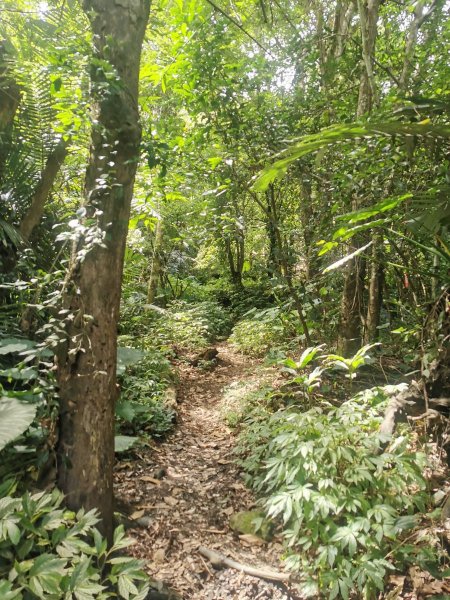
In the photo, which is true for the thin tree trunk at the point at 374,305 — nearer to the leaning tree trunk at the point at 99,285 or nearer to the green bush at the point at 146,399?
the green bush at the point at 146,399

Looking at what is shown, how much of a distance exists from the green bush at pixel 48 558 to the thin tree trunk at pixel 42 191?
2.84 meters

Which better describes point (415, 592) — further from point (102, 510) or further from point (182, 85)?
point (182, 85)

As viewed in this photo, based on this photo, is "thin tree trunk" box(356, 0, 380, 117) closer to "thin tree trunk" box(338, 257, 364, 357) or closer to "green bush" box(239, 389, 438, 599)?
"thin tree trunk" box(338, 257, 364, 357)

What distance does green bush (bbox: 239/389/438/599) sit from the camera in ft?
6.88

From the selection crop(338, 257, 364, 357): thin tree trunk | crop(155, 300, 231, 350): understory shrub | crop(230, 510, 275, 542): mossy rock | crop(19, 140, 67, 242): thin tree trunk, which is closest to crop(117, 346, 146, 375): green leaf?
crop(230, 510, 275, 542): mossy rock

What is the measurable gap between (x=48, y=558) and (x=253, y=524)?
5.43ft

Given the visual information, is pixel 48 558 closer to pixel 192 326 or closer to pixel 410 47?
pixel 410 47

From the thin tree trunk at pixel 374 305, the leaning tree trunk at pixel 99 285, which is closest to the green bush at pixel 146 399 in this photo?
the leaning tree trunk at pixel 99 285

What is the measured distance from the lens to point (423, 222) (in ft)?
6.91

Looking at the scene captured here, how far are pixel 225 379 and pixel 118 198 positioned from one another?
454 cm

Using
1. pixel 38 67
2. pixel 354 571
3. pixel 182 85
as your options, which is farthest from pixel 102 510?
pixel 182 85

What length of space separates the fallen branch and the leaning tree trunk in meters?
0.72

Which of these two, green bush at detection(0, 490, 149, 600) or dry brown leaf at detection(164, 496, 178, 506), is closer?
green bush at detection(0, 490, 149, 600)

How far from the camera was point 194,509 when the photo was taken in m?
3.19
